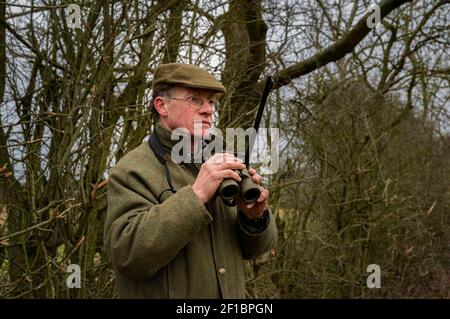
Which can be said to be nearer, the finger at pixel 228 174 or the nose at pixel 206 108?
the finger at pixel 228 174

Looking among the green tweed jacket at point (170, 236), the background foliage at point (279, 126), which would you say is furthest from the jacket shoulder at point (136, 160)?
the background foliage at point (279, 126)

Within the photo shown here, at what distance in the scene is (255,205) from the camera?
7.62 feet

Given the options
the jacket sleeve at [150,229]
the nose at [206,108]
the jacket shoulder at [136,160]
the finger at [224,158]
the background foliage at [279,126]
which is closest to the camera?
the jacket sleeve at [150,229]

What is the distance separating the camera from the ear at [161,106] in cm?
243

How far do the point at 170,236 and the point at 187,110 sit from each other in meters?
0.57

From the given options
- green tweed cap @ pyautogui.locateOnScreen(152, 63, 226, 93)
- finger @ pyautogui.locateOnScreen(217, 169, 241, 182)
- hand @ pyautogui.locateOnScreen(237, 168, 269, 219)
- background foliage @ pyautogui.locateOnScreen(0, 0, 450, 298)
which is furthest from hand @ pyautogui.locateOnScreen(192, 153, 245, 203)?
background foliage @ pyautogui.locateOnScreen(0, 0, 450, 298)

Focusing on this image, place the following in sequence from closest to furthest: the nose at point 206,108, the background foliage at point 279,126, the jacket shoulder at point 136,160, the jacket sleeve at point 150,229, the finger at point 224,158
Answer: the jacket sleeve at point 150,229, the finger at point 224,158, the jacket shoulder at point 136,160, the nose at point 206,108, the background foliage at point 279,126

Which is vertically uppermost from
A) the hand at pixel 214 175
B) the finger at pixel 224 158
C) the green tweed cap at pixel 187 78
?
the green tweed cap at pixel 187 78

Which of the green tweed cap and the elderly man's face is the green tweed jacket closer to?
the elderly man's face

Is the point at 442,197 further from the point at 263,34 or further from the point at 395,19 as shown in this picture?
the point at 263,34

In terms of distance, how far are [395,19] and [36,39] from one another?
6866mm

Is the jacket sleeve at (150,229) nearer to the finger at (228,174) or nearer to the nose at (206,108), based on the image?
the finger at (228,174)

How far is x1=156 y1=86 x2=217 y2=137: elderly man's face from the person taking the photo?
2.38 metres

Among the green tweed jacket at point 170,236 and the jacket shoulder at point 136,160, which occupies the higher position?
the jacket shoulder at point 136,160
